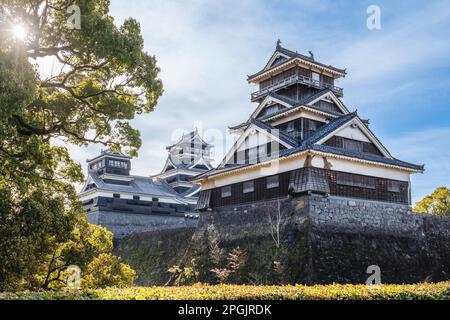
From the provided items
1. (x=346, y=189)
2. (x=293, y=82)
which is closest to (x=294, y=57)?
(x=293, y=82)

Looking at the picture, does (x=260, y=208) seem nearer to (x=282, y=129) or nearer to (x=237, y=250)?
(x=237, y=250)

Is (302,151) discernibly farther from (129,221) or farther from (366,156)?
(129,221)

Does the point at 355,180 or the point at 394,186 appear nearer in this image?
the point at 355,180

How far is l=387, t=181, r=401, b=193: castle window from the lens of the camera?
25.0 m

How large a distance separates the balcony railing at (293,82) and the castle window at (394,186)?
267 inches

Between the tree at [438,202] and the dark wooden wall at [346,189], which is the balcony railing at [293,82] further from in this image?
the tree at [438,202]

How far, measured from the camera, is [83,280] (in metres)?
17.5

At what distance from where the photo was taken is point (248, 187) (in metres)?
25.7

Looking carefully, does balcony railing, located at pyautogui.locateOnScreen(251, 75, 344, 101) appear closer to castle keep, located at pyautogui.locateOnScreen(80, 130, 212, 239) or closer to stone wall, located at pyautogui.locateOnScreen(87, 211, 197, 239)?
castle keep, located at pyautogui.locateOnScreen(80, 130, 212, 239)

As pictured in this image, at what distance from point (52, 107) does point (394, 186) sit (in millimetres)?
18365

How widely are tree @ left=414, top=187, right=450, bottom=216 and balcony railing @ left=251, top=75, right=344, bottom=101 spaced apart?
13.0 metres

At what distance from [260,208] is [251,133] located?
15.2ft

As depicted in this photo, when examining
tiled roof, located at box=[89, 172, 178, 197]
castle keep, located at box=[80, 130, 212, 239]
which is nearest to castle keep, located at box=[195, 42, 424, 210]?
castle keep, located at box=[80, 130, 212, 239]
